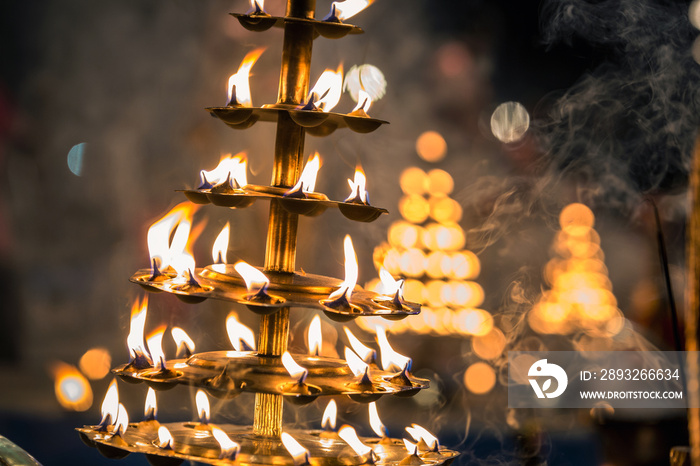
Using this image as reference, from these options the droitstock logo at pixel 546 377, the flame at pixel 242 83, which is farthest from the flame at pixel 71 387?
the flame at pixel 242 83

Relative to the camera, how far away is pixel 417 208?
573 cm

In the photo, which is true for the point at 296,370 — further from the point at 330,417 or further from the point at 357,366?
the point at 330,417

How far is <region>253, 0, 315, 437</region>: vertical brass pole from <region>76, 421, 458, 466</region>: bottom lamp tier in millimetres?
88

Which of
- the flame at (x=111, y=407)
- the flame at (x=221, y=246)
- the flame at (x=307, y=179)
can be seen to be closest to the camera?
the flame at (x=307, y=179)

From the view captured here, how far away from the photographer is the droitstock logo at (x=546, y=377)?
4523 millimetres

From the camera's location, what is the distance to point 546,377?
15.8ft

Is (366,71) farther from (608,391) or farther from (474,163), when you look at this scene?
(608,391)

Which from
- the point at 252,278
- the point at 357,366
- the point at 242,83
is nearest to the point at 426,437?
the point at 357,366

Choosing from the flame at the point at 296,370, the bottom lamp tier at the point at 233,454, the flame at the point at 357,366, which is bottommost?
the bottom lamp tier at the point at 233,454

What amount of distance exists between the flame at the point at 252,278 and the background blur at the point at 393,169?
3.23 m

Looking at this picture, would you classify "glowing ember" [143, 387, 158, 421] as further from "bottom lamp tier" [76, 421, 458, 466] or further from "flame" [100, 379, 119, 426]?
"flame" [100, 379, 119, 426]

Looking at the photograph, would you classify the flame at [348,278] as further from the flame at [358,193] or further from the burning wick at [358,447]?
the burning wick at [358,447]

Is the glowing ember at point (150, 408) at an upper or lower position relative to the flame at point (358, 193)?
lower

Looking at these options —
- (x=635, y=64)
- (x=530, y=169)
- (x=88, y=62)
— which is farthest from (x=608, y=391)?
(x=88, y=62)
